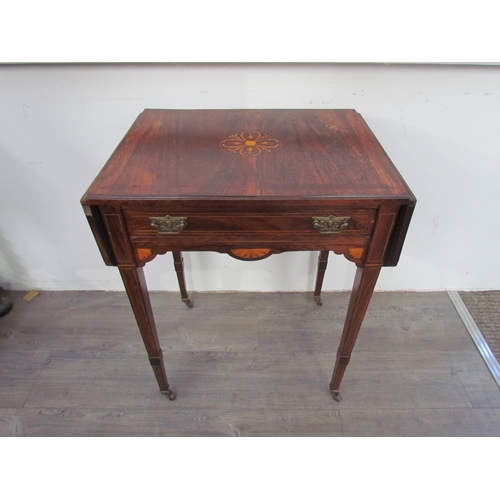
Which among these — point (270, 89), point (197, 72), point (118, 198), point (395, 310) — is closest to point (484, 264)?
point (395, 310)

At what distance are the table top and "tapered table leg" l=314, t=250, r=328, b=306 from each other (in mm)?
591

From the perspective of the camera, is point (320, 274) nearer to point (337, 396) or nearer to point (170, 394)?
point (337, 396)

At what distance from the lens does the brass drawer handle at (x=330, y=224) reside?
2.58 feet

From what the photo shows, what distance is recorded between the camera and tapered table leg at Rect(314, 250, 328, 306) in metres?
1.46

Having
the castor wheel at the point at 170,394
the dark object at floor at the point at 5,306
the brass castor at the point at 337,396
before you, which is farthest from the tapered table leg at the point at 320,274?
the dark object at floor at the point at 5,306

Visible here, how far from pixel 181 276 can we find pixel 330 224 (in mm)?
885

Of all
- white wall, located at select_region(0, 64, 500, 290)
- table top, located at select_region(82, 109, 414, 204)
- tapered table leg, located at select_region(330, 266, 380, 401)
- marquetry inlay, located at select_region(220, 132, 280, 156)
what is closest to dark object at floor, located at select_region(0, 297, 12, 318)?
white wall, located at select_region(0, 64, 500, 290)

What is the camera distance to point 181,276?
151 centimetres

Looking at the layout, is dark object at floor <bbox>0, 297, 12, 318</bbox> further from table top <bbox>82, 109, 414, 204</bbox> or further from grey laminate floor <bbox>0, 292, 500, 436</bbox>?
table top <bbox>82, 109, 414, 204</bbox>

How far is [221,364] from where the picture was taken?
1391mm

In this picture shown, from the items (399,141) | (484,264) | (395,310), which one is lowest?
(395,310)

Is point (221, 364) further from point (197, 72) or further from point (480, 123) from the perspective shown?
point (480, 123)

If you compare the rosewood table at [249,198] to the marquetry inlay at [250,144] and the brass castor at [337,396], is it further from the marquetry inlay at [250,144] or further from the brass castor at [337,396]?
the brass castor at [337,396]

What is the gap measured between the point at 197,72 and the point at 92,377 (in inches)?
46.3
